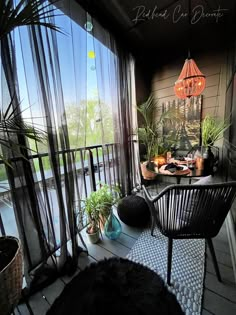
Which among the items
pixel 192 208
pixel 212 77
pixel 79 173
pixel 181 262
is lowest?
pixel 181 262

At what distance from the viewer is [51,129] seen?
1.25m

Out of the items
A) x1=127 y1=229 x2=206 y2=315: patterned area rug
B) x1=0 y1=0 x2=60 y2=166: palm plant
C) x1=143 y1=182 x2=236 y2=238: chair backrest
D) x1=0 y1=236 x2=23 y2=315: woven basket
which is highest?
x1=0 y1=0 x2=60 y2=166: palm plant

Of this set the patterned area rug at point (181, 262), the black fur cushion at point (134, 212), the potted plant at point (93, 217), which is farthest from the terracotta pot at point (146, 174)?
the potted plant at point (93, 217)

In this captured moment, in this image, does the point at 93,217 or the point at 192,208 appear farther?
the point at 93,217

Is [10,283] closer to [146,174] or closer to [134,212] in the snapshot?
[134,212]

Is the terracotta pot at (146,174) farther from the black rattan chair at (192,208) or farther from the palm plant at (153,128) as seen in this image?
the black rattan chair at (192,208)

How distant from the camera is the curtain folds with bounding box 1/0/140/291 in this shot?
3.59ft

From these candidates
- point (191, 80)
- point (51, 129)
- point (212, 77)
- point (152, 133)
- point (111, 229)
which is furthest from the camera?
point (152, 133)

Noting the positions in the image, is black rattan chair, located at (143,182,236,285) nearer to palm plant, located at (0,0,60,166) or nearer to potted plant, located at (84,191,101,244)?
potted plant, located at (84,191,101,244)

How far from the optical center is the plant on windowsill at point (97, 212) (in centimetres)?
155

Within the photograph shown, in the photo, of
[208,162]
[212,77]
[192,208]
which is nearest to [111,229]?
[192,208]

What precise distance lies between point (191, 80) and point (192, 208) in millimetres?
1639

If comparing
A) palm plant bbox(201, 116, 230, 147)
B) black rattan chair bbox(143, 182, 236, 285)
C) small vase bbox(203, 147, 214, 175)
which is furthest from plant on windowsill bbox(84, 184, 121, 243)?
palm plant bbox(201, 116, 230, 147)

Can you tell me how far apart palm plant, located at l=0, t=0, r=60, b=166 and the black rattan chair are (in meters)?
0.90
